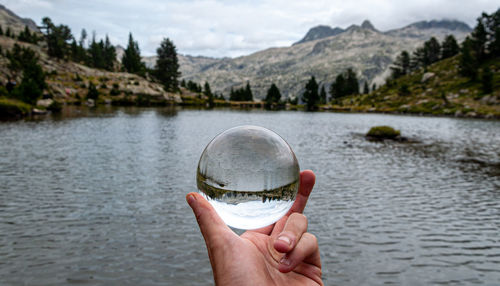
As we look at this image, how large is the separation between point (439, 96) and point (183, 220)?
117m

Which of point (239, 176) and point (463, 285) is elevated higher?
point (239, 176)

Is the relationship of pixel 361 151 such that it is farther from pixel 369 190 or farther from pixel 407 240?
pixel 407 240

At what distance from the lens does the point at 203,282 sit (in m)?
8.77

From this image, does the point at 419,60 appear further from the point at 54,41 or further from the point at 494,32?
the point at 54,41

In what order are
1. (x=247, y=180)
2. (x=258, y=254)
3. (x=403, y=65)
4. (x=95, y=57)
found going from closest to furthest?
(x=258, y=254), (x=247, y=180), (x=95, y=57), (x=403, y=65)

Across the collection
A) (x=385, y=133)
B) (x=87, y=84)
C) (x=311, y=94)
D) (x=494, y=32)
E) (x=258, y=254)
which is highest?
(x=494, y=32)

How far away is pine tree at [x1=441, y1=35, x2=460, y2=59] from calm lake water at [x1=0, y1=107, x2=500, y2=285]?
5817 inches

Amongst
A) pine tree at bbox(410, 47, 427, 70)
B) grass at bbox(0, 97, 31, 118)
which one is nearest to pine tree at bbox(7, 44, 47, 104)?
grass at bbox(0, 97, 31, 118)

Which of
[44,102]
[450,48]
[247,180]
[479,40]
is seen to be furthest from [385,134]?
[450,48]

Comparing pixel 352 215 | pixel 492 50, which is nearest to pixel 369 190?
pixel 352 215

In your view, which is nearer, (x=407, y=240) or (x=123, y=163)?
(x=407, y=240)

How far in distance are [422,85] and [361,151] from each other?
110 meters

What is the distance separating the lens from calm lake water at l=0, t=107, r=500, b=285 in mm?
9305

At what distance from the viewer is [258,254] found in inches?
115
